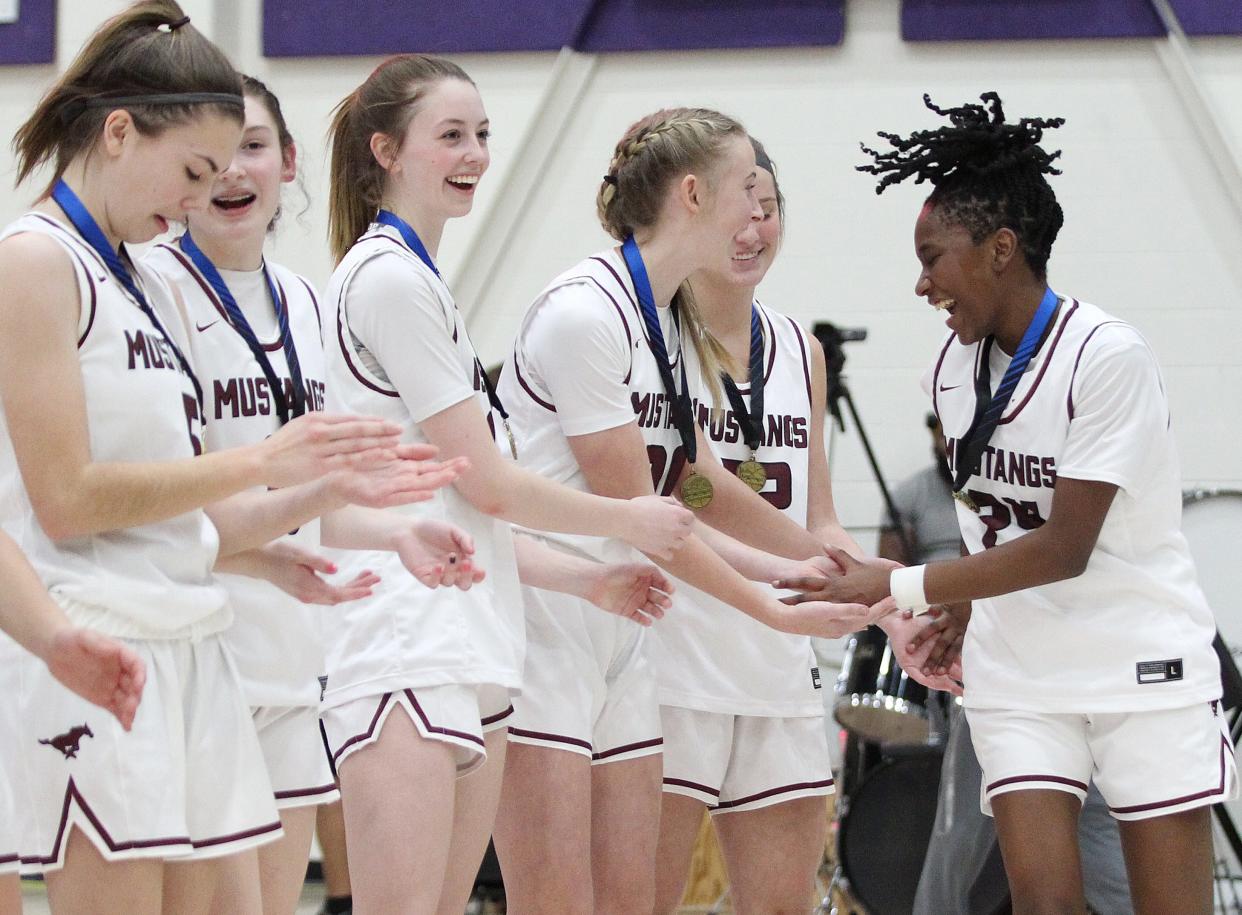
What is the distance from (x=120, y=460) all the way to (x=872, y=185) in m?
5.05

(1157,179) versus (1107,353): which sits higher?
(1157,179)

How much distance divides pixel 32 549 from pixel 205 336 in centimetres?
91

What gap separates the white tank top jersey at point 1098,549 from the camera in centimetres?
297

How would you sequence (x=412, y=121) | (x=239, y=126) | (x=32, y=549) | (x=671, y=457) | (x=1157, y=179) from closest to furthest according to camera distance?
(x=32, y=549) < (x=239, y=126) < (x=412, y=121) < (x=671, y=457) < (x=1157, y=179)

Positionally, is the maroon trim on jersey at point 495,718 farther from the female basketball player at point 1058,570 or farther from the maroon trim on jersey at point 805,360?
the maroon trim on jersey at point 805,360

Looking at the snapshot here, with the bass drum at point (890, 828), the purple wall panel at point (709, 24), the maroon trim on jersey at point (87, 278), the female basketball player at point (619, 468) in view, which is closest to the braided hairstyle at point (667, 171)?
the female basketball player at point (619, 468)

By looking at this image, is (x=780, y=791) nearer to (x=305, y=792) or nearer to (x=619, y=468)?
(x=619, y=468)

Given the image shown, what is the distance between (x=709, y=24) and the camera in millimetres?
6723

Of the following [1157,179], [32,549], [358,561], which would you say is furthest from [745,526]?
[1157,179]

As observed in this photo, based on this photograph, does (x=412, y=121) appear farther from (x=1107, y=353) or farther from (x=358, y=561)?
(x=1107, y=353)

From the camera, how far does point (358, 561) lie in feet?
8.83

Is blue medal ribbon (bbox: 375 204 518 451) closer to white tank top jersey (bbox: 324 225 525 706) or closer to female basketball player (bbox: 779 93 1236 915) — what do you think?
white tank top jersey (bbox: 324 225 525 706)

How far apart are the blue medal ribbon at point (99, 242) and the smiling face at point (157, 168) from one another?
0.14ft

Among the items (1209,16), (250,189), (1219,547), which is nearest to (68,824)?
(250,189)
